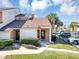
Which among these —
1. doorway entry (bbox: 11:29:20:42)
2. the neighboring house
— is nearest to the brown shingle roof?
the neighboring house

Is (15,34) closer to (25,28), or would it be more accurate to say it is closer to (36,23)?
(25,28)

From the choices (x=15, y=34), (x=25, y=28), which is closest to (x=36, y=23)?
(x=25, y=28)

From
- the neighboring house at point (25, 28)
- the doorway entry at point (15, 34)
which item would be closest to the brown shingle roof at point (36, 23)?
the neighboring house at point (25, 28)

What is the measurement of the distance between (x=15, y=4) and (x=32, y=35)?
9.77 m

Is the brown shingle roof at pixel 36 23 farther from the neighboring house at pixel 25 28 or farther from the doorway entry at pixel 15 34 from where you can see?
the doorway entry at pixel 15 34

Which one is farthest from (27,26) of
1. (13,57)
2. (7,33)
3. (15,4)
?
(13,57)

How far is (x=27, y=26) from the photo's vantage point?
101 ft

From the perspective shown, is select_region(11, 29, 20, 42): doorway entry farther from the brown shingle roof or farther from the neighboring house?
the brown shingle roof

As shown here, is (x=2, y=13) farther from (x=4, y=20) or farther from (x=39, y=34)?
(x=39, y=34)

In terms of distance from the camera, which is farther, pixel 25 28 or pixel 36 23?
pixel 36 23

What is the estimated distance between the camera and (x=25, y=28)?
30391mm

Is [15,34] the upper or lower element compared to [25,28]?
lower

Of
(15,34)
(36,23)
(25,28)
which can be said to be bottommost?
(15,34)

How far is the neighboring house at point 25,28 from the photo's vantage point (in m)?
30.3
